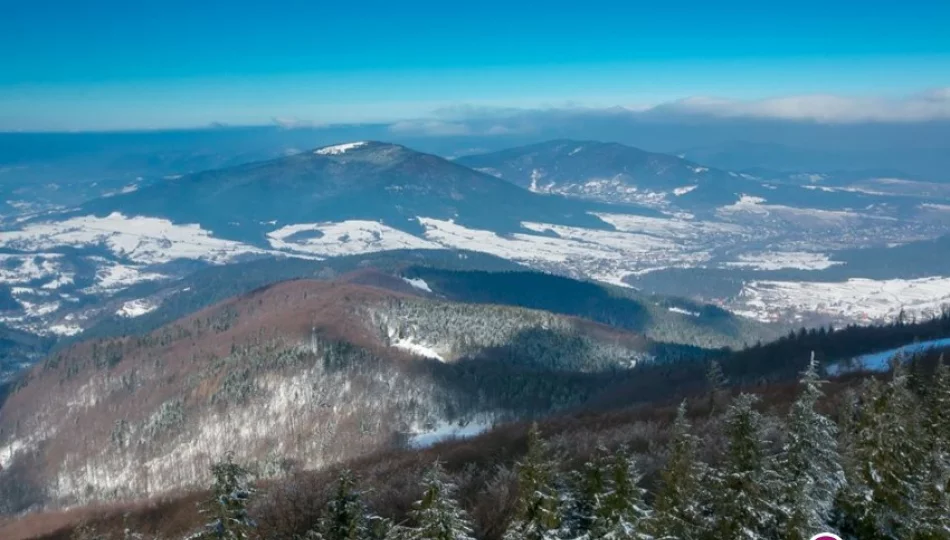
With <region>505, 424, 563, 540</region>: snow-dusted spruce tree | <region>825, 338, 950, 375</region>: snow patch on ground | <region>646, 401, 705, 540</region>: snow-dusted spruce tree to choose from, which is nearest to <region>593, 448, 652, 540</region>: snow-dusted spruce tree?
<region>646, 401, 705, 540</region>: snow-dusted spruce tree

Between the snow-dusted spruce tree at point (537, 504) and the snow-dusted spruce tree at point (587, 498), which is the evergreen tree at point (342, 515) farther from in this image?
the snow-dusted spruce tree at point (587, 498)

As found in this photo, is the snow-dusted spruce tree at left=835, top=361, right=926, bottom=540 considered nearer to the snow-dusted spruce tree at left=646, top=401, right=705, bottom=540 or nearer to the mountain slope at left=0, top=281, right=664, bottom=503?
the snow-dusted spruce tree at left=646, top=401, right=705, bottom=540

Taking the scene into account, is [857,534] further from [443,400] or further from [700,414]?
[443,400]

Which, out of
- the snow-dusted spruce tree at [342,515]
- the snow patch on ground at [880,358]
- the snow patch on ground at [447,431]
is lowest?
the snow patch on ground at [447,431]

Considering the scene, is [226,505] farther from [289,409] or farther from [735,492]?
[289,409]

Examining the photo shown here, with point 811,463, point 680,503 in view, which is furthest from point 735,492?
point 811,463

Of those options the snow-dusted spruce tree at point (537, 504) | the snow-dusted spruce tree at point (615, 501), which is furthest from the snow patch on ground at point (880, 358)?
the snow-dusted spruce tree at point (537, 504)
